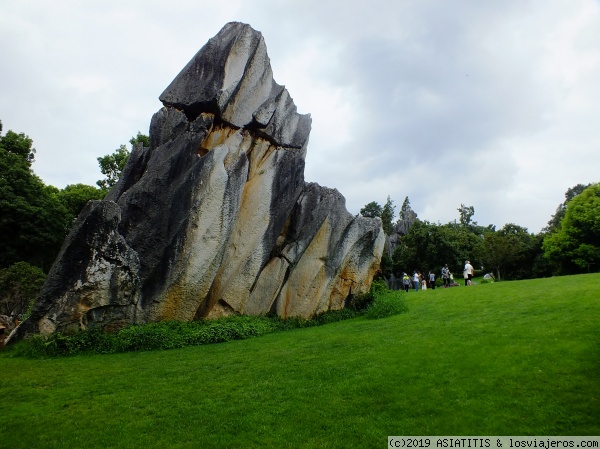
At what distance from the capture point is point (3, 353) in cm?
1408

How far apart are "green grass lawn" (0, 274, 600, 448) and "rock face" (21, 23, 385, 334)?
2.87 m

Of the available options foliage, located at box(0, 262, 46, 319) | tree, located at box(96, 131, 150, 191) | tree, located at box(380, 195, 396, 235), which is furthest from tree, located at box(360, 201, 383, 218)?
foliage, located at box(0, 262, 46, 319)

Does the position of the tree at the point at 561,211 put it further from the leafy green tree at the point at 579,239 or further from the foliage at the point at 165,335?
the foliage at the point at 165,335

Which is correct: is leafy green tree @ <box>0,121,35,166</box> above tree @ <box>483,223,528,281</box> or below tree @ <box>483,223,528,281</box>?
above

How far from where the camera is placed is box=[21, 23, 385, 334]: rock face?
598 inches

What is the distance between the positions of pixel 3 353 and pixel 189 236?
7392 mm

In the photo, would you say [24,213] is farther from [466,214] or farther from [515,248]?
[466,214]

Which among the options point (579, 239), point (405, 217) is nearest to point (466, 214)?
point (405, 217)

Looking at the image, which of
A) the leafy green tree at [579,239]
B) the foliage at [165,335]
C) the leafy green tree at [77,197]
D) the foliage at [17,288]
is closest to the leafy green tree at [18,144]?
the leafy green tree at [77,197]

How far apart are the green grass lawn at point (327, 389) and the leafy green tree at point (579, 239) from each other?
27423 millimetres

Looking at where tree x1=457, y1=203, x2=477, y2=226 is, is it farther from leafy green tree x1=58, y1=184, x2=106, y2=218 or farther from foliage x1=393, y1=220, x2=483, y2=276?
leafy green tree x1=58, y1=184, x2=106, y2=218

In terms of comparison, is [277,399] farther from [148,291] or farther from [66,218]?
[66,218]

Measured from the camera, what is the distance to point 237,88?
20797 mm

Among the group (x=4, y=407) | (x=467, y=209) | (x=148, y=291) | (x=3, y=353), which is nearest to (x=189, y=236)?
(x=148, y=291)
